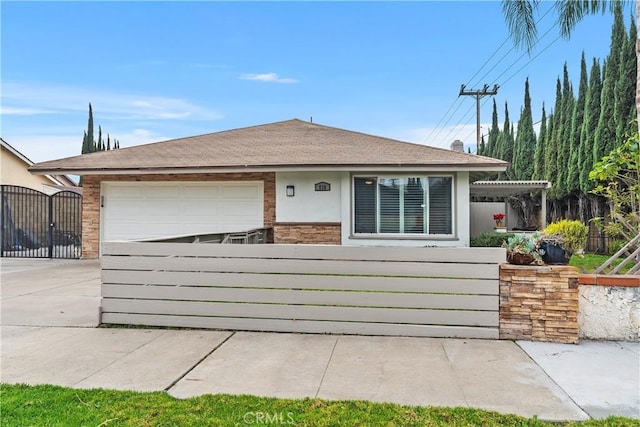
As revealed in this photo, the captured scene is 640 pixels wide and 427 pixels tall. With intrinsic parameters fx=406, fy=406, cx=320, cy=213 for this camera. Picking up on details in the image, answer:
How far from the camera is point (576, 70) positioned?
656 inches

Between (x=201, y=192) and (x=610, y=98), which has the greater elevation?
(x=610, y=98)

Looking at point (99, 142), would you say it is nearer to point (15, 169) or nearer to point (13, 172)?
point (15, 169)

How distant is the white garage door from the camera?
11.0 m

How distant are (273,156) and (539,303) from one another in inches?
302

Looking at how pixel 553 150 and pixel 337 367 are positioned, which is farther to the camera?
pixel 553 150

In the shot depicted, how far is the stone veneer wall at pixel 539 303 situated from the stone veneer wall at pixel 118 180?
7146mm

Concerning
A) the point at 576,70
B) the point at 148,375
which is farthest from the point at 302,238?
the point at 576,70

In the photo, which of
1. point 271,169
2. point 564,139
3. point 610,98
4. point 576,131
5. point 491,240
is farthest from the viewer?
point 564,139

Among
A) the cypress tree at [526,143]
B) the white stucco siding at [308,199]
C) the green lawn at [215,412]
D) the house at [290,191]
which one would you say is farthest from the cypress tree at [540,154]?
the green lawn at [215,412]

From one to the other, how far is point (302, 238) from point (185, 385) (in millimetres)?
7447

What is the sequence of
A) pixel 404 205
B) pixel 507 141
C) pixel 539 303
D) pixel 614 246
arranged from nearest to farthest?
pixel 539 303
pixel 404 205
pixel 614 246
pixel 507 141

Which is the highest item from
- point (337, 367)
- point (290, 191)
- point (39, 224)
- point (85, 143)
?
point (85, 143)

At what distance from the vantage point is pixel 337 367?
3783 millimetres

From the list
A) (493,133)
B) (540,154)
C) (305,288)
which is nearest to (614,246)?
(540,154)
